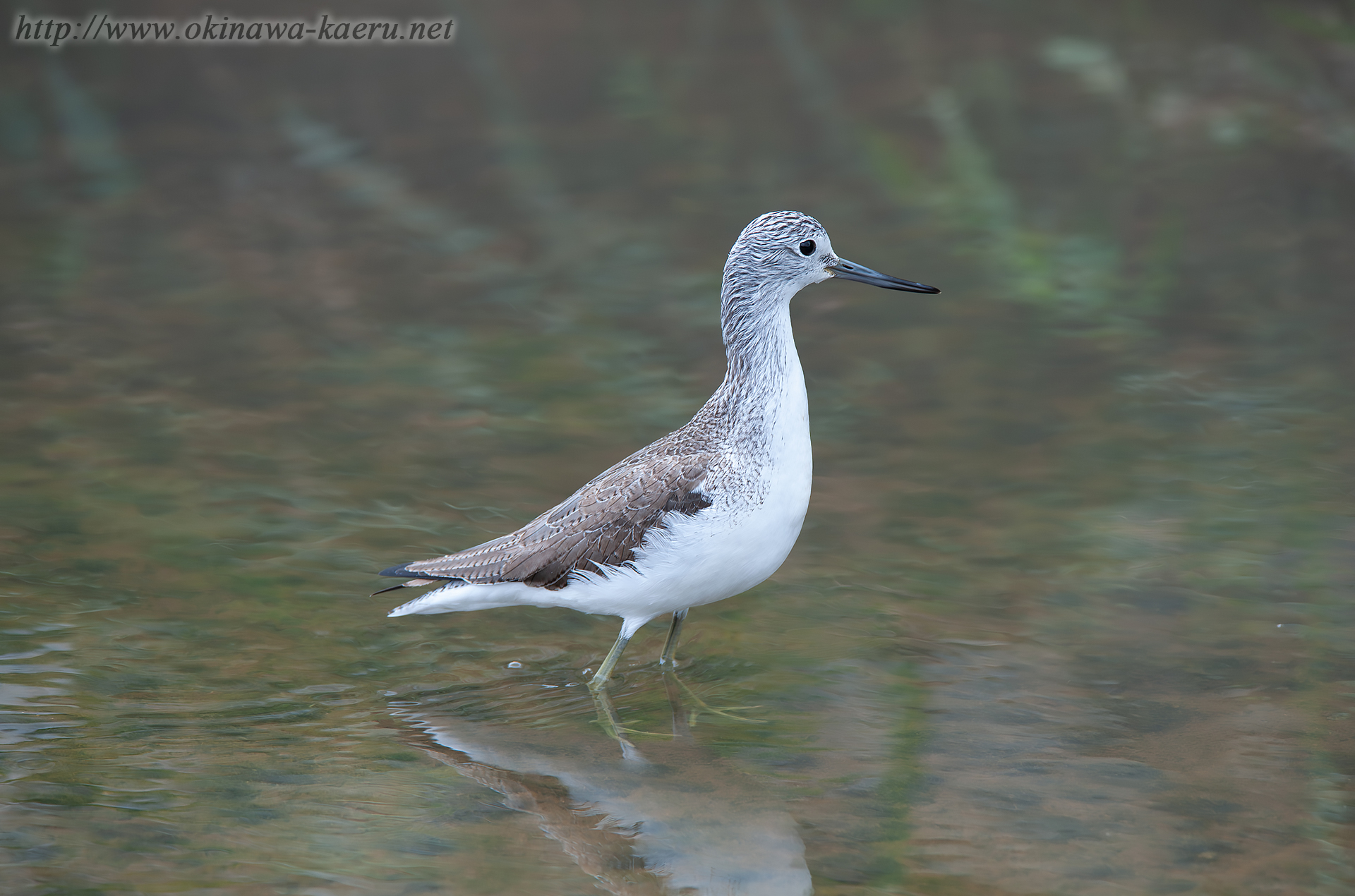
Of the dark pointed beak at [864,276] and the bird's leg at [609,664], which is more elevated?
the dark pointed beak at [864,276]

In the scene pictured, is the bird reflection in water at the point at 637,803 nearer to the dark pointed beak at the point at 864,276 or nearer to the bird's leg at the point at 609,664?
the bird's leg at the point at 609,664

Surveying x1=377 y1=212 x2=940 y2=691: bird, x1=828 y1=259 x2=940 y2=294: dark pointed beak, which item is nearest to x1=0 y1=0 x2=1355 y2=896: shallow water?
x1=377 y1=212 x2=940 y2=691: bird

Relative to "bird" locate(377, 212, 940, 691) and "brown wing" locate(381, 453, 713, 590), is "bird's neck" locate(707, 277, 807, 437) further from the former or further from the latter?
"brown wing" locate(381, 453, 713, 590)

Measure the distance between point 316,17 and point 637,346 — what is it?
364 inches

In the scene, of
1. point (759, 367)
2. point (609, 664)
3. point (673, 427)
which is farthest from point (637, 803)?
point (673, 427)

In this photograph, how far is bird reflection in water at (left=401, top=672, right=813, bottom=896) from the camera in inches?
231

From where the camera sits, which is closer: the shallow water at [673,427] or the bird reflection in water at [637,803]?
the bird reflection in water at [637,803]

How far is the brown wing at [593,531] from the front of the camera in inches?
277

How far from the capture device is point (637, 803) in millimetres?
6438

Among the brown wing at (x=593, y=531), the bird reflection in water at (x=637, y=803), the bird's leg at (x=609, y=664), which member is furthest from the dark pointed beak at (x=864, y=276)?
the bird reflection in water at (x=637, y=803)

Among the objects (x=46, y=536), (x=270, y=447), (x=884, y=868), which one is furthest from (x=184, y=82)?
(x=884, y=868)

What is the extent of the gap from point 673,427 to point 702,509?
3224 millimetres

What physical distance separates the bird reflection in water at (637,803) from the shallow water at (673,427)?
0.03 meters

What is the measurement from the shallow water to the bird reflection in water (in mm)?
29
